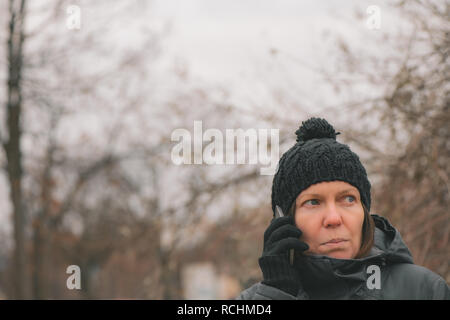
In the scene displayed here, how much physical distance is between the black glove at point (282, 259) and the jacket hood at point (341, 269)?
0.13ft

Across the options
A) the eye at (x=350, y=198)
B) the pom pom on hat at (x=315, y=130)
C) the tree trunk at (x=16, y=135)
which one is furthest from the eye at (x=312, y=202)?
the tree trunk at (x=16, y=135)

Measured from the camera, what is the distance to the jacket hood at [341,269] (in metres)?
2.11

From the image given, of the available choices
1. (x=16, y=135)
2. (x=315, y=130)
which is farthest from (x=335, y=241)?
(x=16, y=135)

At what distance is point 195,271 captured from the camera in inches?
672

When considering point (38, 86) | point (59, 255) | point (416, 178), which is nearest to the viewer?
point (416, 178)

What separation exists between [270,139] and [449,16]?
176cm

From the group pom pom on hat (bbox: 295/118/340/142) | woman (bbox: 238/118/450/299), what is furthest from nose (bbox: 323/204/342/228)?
pom pom on hat (bbox: 295/118/340/142)

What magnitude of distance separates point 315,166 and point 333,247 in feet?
0.99

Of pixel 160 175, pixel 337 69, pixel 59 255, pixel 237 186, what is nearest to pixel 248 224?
pixel 237 186

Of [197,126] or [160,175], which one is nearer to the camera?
[197,126]

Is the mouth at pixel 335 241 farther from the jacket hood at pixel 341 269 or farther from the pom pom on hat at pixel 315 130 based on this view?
the pom pom on hat at pixel 315 130

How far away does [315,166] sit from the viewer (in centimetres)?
225
